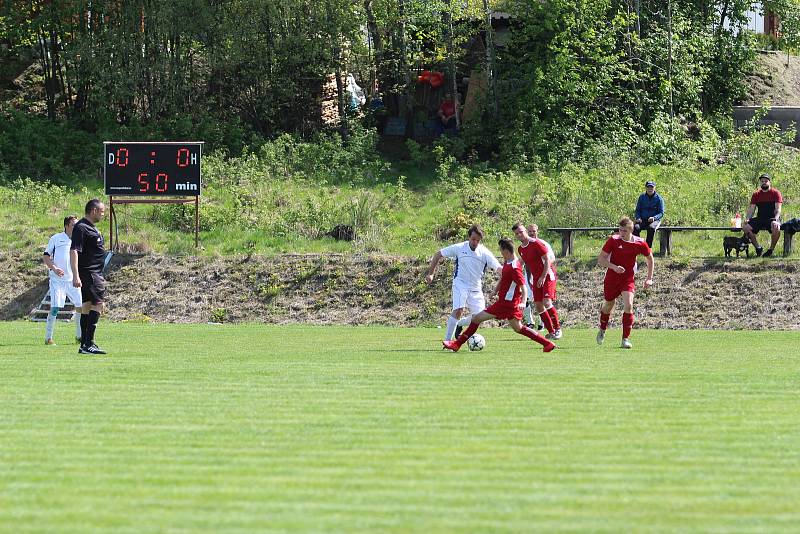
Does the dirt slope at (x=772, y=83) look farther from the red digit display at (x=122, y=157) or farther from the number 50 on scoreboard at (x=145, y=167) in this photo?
the red digit display at (x=122, y=157)

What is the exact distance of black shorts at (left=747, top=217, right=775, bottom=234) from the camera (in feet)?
89.9

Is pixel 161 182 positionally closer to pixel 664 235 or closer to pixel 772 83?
pixel 664 235

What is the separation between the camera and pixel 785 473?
7.56 metres

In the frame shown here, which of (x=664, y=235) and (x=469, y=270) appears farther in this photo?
Answer: (x=664, y=235)

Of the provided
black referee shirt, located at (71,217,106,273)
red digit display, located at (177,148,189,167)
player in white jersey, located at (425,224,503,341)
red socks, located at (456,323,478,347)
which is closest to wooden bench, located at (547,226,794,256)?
red digit display, located at (177,148,189,167)

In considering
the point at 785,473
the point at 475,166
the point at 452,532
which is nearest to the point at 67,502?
the point at 452,532

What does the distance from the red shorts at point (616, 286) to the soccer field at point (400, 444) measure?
2632 mm

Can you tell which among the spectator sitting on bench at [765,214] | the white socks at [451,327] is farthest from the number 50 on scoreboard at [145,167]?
the white socks at [451,327]

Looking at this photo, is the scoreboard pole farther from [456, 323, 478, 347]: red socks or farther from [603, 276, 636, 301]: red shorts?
[456, 323, 478, 347]: red socks

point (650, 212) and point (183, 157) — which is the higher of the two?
point (183, 157)

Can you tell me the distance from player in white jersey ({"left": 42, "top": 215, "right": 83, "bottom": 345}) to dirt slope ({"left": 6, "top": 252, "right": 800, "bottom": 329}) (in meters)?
8.50

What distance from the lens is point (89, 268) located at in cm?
1622

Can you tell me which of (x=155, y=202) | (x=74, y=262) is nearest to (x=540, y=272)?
(x=74, y=262)

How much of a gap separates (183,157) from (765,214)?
544 inches
